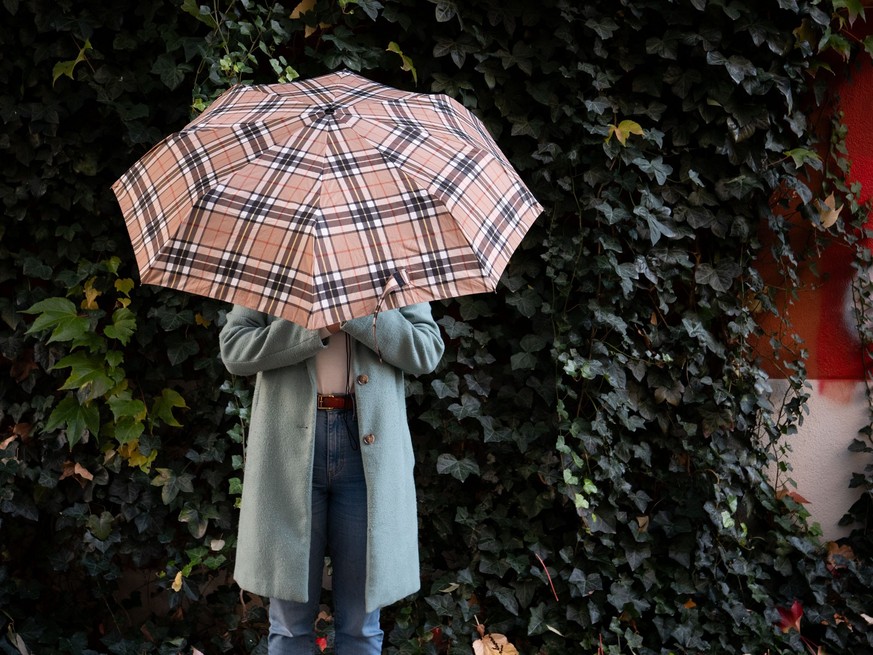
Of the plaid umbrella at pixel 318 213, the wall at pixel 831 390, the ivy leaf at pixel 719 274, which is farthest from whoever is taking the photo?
the wall at pixel 831 390

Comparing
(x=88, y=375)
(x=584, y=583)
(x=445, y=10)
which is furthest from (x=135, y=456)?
(x=445, y=10)

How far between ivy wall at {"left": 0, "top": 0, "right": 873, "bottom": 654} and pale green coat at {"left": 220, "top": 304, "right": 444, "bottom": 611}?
34.9 inches

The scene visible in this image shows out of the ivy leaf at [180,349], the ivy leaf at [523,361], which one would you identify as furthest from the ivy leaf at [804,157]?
the ivy leaf at [180,349]

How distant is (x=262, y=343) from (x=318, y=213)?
502 millimetres

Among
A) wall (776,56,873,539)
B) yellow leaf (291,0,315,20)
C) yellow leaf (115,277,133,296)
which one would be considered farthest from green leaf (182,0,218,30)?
wall (776,56,873,539)

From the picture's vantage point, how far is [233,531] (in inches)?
119

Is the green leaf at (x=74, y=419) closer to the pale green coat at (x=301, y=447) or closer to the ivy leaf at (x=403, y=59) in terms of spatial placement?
the pale green coat at (x=301, y=447)

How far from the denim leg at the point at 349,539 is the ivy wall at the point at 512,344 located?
0.86 metres

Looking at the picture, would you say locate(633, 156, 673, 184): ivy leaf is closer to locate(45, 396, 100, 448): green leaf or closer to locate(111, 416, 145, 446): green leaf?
locate(111, 416, 145, 446): green leaf

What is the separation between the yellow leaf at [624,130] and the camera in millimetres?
Answer: 2895

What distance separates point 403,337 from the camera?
1.99 metres

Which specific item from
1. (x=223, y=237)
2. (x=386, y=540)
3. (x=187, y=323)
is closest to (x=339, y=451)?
→ (x=386, y=540)

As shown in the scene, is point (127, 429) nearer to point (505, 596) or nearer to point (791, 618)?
point (505, 596)

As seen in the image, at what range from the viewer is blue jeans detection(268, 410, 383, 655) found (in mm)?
2037
